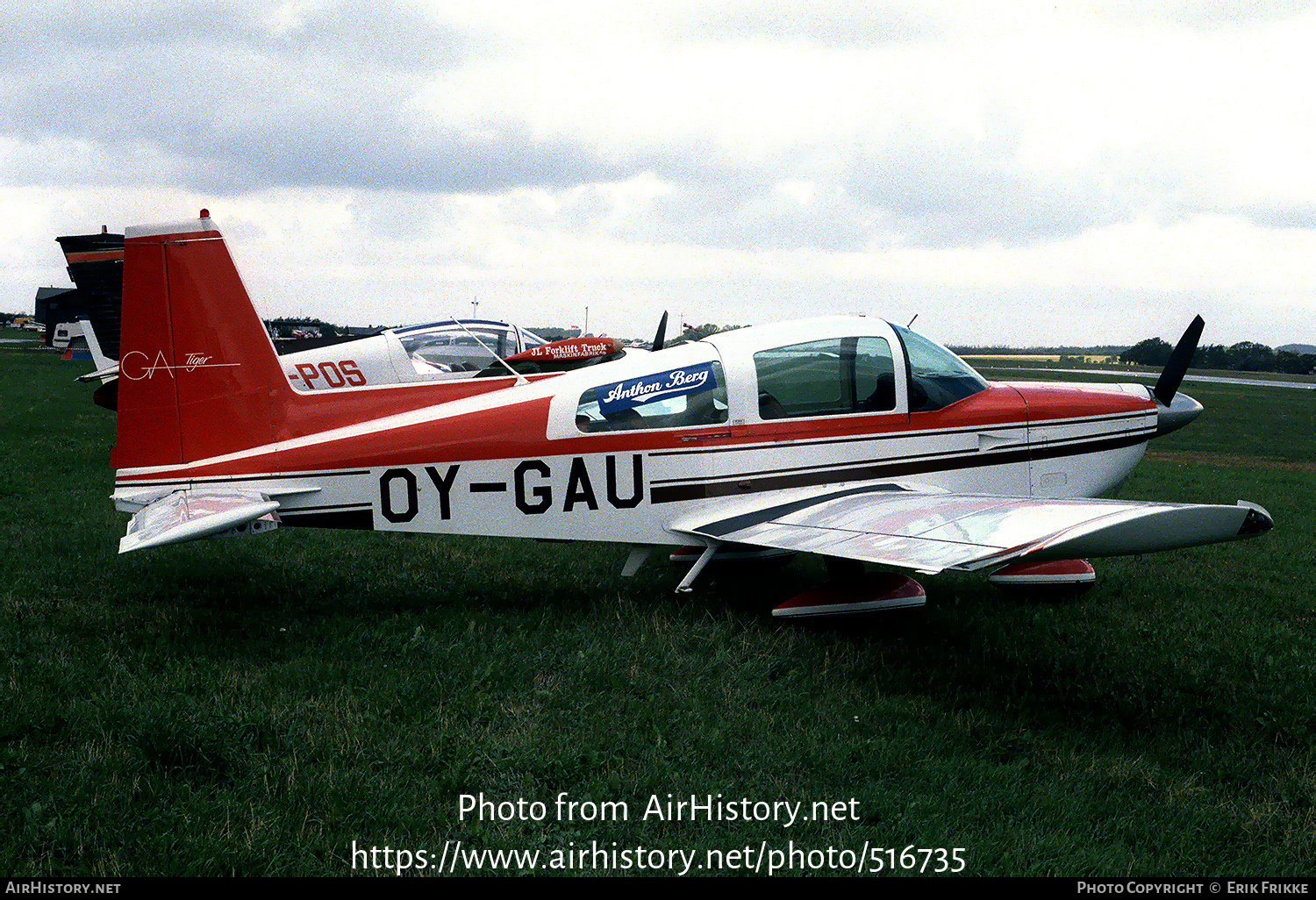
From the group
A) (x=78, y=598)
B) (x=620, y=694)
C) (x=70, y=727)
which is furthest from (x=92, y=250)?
(x=620, y=694)

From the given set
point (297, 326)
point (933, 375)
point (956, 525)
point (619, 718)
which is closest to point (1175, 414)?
point (933, 375)

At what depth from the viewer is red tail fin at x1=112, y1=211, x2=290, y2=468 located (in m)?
6.32

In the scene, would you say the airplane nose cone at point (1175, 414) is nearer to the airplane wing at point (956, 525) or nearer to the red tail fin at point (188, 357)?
the airplane wing at point (956, 525)

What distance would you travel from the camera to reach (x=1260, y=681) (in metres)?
5.81

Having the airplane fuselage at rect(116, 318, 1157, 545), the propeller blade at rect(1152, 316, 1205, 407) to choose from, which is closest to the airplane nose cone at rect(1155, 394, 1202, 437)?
the propeller blade at rect(1152, 316, 1205, 407)

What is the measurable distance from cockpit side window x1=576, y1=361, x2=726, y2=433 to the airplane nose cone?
417 centimetres

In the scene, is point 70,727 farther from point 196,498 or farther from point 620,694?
point 620,694

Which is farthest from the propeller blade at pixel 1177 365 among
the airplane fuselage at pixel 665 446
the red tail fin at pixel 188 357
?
the red tail fin at pixel 188 357

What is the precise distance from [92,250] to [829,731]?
14866 millimetres

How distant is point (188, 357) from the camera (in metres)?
6.46

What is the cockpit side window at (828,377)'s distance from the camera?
7023 mm

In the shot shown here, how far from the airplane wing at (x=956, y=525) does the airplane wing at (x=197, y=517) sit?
115 inches

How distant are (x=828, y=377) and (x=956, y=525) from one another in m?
1.99

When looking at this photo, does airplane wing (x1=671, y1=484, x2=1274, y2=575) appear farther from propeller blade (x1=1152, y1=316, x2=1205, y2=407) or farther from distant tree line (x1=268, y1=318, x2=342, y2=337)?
distant tree line (x1=268, y1=318, x2=342, y2=337)
